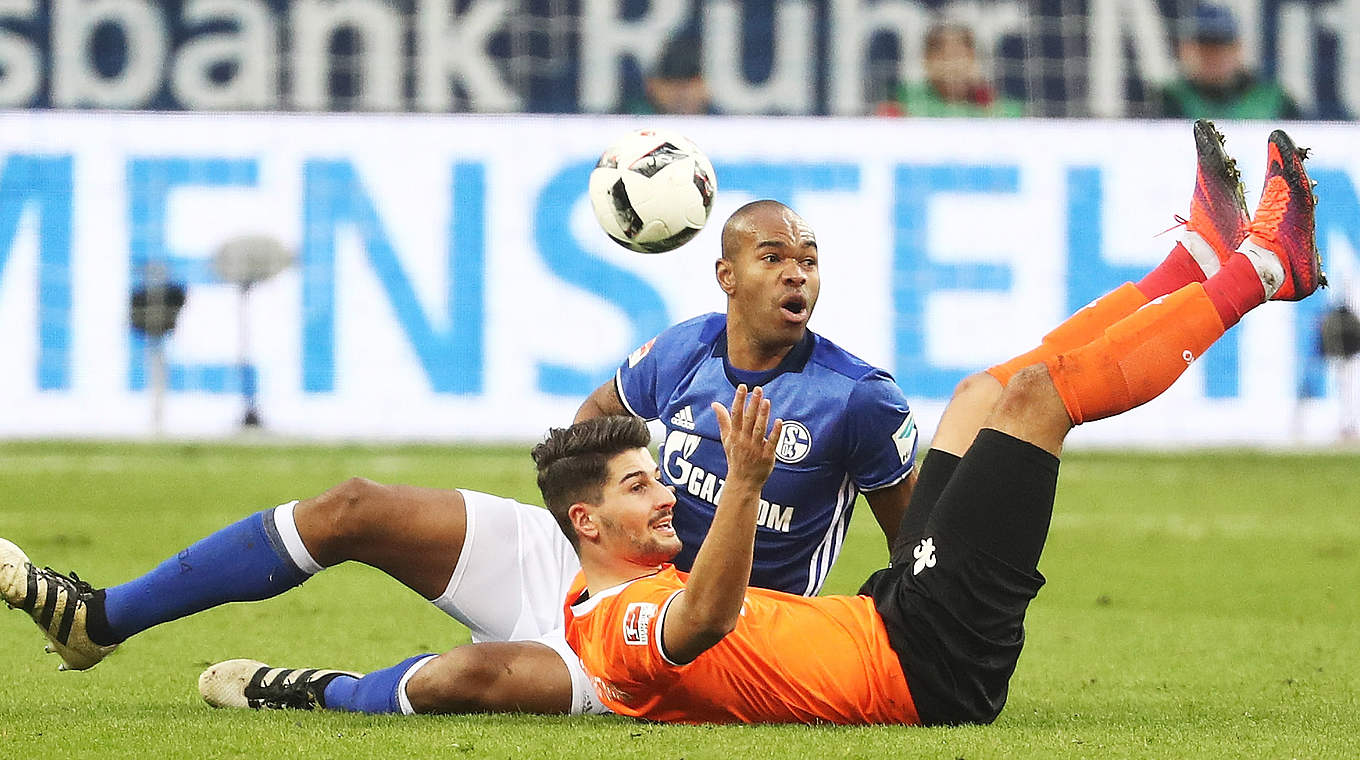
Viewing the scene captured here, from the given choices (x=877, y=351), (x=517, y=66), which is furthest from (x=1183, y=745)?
(x=517, y=66)

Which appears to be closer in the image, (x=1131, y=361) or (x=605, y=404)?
(x=1131, y=361)

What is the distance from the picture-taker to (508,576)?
199 inches

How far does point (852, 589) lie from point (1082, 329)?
3.19m

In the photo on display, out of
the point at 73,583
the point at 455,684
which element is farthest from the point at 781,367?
the point at 73,583

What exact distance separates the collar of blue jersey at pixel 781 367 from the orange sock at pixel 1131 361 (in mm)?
805

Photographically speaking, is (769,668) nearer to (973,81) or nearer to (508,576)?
(508,576)

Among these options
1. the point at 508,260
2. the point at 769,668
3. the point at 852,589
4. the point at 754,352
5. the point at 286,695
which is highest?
the point at 508,260

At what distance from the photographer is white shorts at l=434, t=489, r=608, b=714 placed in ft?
16.4

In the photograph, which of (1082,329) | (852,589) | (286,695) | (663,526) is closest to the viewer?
(663,526)

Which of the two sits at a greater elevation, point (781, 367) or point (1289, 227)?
point (1289, 227)

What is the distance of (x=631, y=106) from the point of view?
633 inches

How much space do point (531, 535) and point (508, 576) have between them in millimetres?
142

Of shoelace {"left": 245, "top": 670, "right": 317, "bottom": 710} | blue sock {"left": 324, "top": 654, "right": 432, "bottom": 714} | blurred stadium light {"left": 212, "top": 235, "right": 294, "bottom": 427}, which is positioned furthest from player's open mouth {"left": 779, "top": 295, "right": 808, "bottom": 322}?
blurred stadium light {"left": 212, "top": 235, "right": 294, "bottom": 427}

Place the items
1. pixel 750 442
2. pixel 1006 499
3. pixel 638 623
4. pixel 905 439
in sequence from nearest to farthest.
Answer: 1. pixel 750 442
2. pixel 638 623
3. pixel 1006 499
4. pixel 905 439
